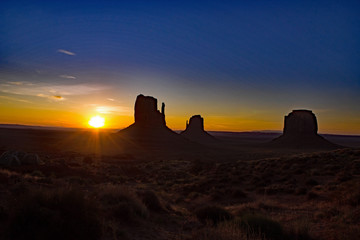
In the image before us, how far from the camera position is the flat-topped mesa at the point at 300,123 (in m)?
105

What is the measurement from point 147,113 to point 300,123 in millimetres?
66370

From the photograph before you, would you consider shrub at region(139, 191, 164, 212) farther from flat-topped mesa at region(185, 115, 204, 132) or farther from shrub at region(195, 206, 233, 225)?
flat-topped mesa at region(185, 115, 204, 132)

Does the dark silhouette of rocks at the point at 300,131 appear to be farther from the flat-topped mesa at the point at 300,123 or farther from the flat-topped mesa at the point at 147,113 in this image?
the flat-topped mesa at the point at 147,113

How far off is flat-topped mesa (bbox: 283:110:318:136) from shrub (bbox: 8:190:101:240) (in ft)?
368

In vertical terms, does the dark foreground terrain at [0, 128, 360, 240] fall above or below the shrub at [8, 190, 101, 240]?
below

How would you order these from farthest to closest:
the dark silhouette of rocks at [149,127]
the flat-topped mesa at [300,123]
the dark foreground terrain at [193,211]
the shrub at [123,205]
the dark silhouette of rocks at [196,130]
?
Answer: the dark silhouette of rocks at [196,130], the flat-topped mesa at [300,123], the dark silhouette of rocks at [149,127], the shrub at [123,205], the dark foreground terrain at [193,211]

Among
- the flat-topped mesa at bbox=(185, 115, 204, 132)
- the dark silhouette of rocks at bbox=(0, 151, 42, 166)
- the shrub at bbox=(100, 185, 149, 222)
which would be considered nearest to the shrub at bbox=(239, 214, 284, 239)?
the shrub at bbox=(100, 185, 149, 222)

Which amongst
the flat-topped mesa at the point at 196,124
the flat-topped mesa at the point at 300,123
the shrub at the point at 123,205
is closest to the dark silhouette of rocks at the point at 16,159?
the shrub at the point at 123,205

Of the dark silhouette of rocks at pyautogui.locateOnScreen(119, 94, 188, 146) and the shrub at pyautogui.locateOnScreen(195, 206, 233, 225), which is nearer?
the shrub at pyautogui.locateOnScreen(195, 206, 233, 225)

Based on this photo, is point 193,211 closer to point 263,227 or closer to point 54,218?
point 263,227

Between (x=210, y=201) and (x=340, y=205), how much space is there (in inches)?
294

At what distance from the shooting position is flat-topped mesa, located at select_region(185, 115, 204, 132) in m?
152

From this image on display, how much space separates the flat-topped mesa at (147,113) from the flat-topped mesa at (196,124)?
159ft

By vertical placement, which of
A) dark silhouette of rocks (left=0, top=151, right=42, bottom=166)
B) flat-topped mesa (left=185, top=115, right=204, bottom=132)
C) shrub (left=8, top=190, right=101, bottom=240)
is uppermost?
flat-topped mesa (left=185, top=115, right=204, bottom=132)
